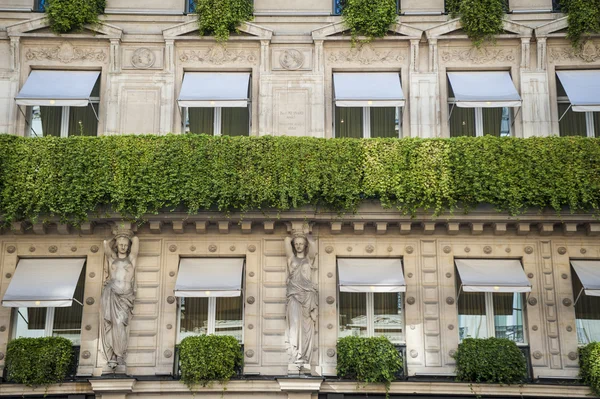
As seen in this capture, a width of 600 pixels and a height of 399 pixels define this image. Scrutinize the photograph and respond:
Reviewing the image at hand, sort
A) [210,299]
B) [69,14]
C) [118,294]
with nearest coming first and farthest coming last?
[118,294]
[210,299]
[69,14]

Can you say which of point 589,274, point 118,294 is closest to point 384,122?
point 589,274

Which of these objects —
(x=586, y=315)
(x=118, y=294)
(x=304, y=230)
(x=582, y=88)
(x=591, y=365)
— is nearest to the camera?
(x=591, y=365)

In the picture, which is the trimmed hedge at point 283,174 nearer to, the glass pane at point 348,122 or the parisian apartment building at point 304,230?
the parisian apartment building at point 304,230

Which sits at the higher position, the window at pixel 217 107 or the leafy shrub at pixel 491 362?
the window at pixel 217 107

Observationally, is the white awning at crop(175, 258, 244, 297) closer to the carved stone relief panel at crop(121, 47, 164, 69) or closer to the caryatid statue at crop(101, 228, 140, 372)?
the caryatid statue at crop(101, 228, 140, 372)

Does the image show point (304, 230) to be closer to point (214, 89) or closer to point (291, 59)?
point (214, 89)

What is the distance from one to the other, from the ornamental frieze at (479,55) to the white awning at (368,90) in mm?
1518

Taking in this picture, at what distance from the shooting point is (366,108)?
24766 millimetres

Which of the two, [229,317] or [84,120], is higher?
[84,120]

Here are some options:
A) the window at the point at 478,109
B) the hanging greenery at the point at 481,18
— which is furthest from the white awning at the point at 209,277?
the hanging greenery at the point at 481,18

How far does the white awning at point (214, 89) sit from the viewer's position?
24.1m

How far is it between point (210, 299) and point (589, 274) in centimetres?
944

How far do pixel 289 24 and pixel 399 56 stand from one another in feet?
10.2

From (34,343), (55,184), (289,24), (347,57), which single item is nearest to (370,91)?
(347,57)
